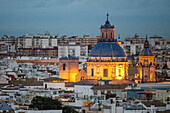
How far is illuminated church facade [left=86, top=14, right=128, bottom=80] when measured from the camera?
119 m

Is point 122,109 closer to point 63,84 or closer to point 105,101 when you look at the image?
point 105,101

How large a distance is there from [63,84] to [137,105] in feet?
132

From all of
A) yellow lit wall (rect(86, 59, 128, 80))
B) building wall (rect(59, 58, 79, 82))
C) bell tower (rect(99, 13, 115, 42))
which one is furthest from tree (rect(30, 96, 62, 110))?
building wall (rect(59, 58, 79, 82))

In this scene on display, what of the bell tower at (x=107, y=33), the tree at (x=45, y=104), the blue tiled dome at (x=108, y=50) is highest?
the bell tower at (x=107, y=33)

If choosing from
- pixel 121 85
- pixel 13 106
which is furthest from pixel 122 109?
pixel 121 85

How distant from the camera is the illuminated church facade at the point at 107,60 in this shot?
4690 inches

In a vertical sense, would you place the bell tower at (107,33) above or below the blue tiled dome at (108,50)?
above

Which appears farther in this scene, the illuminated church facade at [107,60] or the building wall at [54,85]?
the illuminated church facade at [107,60]

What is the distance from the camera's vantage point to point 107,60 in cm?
11944

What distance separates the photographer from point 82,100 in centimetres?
8094

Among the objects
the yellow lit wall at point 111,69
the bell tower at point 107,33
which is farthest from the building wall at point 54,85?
the bell tower at point 107,33

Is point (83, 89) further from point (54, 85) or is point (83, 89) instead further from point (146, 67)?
point (146, 67)

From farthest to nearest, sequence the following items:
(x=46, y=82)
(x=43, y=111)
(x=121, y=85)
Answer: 1. (x=46, y=82)
2. (x=121, y=85)
3. (x=43, y=111)

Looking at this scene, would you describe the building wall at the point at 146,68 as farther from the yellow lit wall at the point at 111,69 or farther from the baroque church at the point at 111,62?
the yellow lit wall at the point at 111,69
